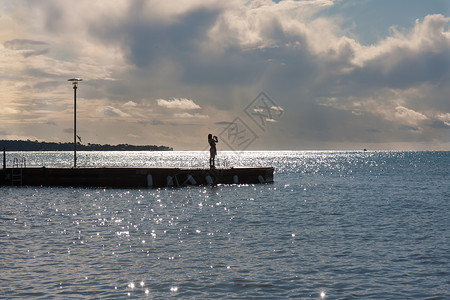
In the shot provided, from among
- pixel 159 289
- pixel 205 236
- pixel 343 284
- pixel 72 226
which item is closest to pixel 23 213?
pixel 72 226

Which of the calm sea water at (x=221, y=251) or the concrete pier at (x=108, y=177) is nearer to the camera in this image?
the calm sea water at (x=221, y=251)

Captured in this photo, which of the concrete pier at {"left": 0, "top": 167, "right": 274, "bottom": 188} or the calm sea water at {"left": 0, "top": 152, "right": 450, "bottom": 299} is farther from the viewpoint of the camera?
the concrete pier at {"left": 0, "top": 167, "right": 274, "bottom": 188}

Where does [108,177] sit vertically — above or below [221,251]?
above

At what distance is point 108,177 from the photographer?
47375mm

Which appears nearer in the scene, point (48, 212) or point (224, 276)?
point (224, 276)

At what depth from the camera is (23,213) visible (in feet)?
101

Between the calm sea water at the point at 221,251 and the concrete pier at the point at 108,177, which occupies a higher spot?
the concrete pier at the point at 108,177

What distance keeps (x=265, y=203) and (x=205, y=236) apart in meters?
16.3

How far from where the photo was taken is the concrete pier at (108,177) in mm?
47438

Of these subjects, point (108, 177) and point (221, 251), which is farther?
point (108, 177)

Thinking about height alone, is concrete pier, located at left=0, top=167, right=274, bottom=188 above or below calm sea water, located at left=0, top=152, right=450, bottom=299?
→ above

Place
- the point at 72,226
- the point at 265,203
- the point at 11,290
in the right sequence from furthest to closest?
the point at 265,203 → the point at 72,226 → the point at 11,290

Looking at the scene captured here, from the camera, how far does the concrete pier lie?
4744 cm

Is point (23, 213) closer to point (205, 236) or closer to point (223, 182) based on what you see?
point (205, 236)
